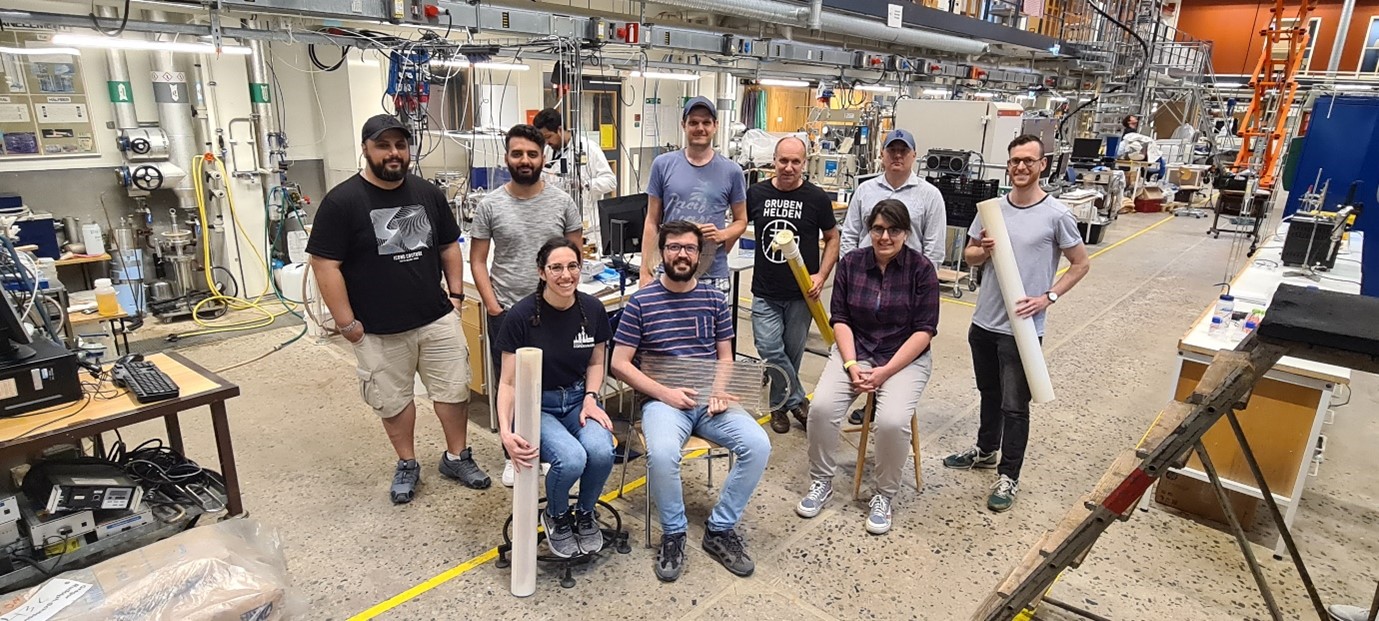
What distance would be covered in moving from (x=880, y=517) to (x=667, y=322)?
44.4 inches

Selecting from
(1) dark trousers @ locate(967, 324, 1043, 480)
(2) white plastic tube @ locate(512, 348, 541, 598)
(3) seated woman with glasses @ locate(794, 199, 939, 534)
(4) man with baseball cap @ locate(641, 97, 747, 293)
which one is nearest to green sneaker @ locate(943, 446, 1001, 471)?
(1) dark trousers @ locate(967, 324, 1043, 480)

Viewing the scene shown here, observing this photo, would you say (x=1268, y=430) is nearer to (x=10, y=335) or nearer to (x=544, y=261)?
(x=544, y=261)

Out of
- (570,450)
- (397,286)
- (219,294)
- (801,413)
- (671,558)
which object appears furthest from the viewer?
(219,294)

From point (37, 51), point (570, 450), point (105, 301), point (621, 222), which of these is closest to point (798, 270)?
point (621, 222)

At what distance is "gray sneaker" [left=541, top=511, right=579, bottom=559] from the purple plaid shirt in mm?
1320

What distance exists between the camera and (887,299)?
9.50ft

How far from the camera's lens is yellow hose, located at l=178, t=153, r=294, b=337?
5.30 m

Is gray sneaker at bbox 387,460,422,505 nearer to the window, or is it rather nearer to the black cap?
the black cap

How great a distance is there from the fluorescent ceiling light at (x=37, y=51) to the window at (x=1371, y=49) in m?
21.2

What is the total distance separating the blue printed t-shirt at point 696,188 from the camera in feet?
10.5

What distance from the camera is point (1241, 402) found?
5.17ft

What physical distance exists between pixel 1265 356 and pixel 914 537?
165cm

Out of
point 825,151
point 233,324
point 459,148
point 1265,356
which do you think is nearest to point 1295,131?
point 825,151

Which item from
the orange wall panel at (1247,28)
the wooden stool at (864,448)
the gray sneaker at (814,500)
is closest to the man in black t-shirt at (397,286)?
the gray sneaker at (814,500)
